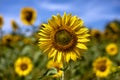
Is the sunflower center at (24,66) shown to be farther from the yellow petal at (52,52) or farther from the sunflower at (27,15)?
the yellow petal at (52,52)

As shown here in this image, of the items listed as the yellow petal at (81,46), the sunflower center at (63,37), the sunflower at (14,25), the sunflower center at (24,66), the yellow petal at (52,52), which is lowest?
the sunflower center at (24,66)

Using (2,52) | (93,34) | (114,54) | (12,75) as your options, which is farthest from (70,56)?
(93,34)

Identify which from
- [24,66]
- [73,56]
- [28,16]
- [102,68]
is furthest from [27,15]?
[73,56]

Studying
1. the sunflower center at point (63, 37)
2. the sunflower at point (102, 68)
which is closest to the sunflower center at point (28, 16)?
the sunflower at point (102, 68)

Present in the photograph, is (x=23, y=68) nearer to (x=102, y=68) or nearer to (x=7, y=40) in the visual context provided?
(x=102, y=68)

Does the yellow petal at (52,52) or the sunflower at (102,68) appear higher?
the yellow petal at (52,52)

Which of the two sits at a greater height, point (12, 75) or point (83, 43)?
point (83, 43)

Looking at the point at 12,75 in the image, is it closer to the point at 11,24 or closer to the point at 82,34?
the point at 82,34
